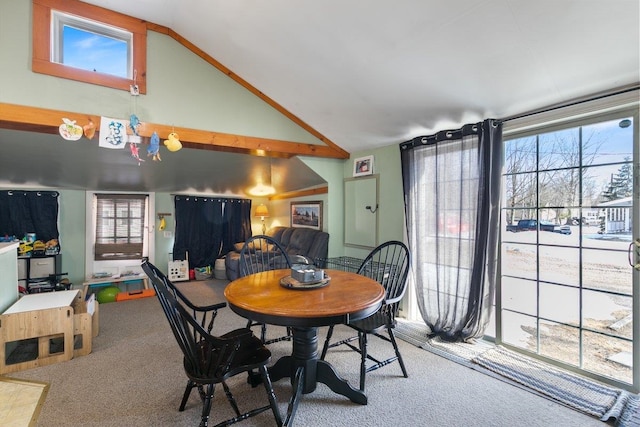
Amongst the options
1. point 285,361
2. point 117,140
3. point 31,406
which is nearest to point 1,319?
point 31,406

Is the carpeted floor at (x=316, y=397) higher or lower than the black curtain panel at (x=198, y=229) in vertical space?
lower

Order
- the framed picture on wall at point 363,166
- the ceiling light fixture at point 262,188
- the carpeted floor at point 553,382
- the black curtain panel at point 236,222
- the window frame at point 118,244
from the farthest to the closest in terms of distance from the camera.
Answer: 1. the black curtain panel at point 236,222
2. the ceiling light fixture at point 262,188
3. the window frame at point 118,244
4. the framed picture on wall at point 363,166
5. the carpeted floor at point 553,382

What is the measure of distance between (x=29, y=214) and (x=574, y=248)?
21.7 feet

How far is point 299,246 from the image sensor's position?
15.3 feet

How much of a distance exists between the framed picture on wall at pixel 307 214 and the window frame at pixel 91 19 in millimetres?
2786

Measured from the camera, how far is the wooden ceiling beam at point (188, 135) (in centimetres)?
225

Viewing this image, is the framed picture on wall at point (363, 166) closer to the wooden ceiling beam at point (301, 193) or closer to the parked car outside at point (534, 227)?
the wooden ceiling beam at point (301, 193)

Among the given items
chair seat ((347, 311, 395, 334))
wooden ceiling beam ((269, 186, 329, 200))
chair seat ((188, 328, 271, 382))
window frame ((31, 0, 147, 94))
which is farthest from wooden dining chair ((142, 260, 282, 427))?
wooden ceiling beam ((269, 186, 329, 200))

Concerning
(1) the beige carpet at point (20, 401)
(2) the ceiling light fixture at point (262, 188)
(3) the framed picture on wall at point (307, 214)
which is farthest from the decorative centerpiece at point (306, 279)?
(2) the ceiling light fixture at point (262, 188)

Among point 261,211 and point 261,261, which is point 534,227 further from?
point 261,211

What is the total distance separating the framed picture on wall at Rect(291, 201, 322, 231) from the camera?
469 centimetres

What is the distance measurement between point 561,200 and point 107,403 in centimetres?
353

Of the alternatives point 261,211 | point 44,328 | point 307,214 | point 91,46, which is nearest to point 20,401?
point 44,328

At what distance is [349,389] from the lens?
1.88 meters
